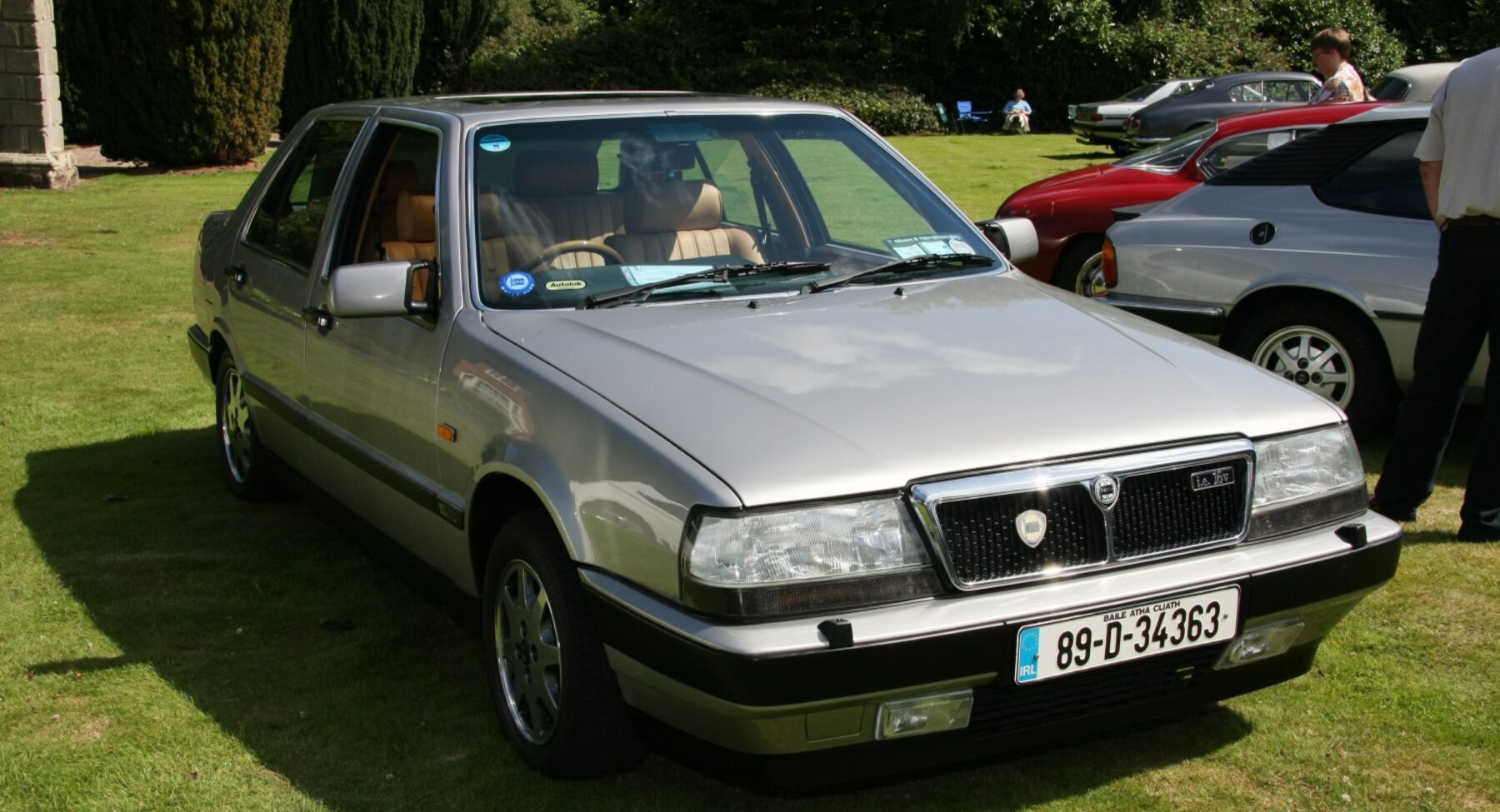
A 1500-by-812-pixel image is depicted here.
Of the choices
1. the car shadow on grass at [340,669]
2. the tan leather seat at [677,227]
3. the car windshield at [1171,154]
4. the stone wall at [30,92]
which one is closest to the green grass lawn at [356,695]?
the car shadow on grass at [340,669]

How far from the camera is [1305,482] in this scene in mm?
3570

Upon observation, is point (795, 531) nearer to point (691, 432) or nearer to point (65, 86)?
point (691, 432)

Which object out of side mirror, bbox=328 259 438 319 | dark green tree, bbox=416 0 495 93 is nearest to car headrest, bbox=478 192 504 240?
side mirror, bbox=328 259 438 319

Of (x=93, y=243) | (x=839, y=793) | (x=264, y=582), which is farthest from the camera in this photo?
(x=93, y=243)

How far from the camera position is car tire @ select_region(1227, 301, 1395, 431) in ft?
21.4

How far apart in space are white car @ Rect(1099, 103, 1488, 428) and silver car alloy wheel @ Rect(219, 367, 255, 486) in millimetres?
3965

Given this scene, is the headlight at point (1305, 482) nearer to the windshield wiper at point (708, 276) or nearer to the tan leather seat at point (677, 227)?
the windshield wiper at point (708, 276)

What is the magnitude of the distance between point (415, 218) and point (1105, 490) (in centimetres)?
256

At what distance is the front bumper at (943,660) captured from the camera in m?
3.00

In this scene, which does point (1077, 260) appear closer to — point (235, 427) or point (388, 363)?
point (235, 427)

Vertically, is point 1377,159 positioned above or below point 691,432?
above

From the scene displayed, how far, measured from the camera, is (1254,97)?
2673 cm

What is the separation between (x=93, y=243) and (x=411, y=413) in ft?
37.1

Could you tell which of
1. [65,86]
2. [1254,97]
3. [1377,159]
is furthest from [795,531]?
[1254,97]
